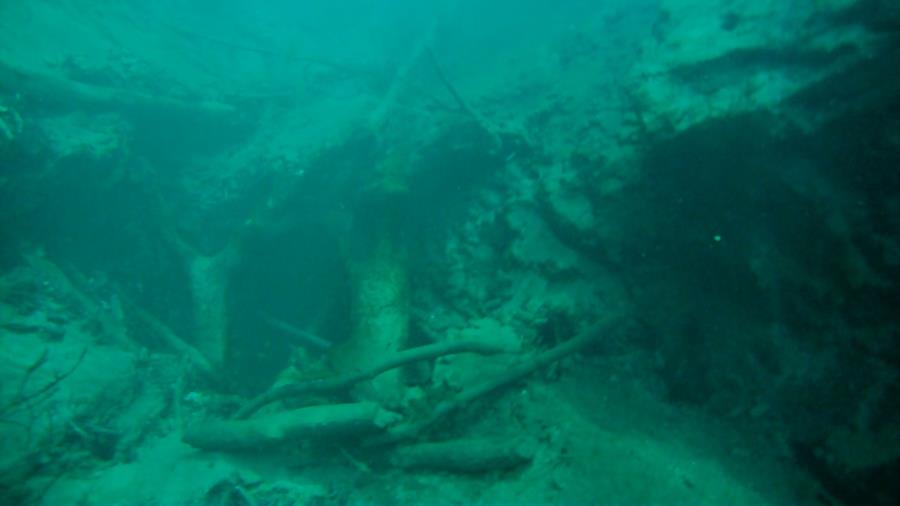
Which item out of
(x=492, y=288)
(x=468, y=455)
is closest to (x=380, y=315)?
(x=492, y=288)

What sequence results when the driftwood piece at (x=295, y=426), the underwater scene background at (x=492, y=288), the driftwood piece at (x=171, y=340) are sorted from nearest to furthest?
the underwater scene background at (x=492, y=288) → the driftwood piece at (x=295, y=426) → the driftwood piece at (x=171, y=340)

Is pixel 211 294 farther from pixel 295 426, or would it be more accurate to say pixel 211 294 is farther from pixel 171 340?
pixel 295 426

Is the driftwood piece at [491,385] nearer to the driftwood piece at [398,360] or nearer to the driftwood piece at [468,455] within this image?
the driftwood piece at [468,455]

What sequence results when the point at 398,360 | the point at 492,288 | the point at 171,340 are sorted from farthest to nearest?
1. the point at 171,340
2. the point at 492,288
3. the point at 398,360

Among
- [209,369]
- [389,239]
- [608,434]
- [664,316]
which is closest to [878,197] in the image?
[664,316]

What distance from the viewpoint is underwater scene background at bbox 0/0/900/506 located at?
3.28 meters

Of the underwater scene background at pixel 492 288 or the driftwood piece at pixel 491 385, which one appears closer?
the underwater scene background at pixel 492 288

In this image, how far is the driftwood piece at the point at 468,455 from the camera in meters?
3.32

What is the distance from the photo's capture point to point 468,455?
3357mm

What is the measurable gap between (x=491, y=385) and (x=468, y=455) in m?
0.60

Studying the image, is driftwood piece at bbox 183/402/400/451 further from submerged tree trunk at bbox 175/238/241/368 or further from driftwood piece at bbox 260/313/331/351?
submerged tree trunk at bbox 175/238/241/368

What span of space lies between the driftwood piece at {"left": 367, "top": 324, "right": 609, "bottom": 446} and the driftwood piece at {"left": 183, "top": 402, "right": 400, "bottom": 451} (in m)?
0.13

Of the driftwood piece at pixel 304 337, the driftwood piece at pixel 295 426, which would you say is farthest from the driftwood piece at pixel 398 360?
the driftwood piece at pixel 304 337

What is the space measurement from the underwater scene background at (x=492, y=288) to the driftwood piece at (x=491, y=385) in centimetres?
2
